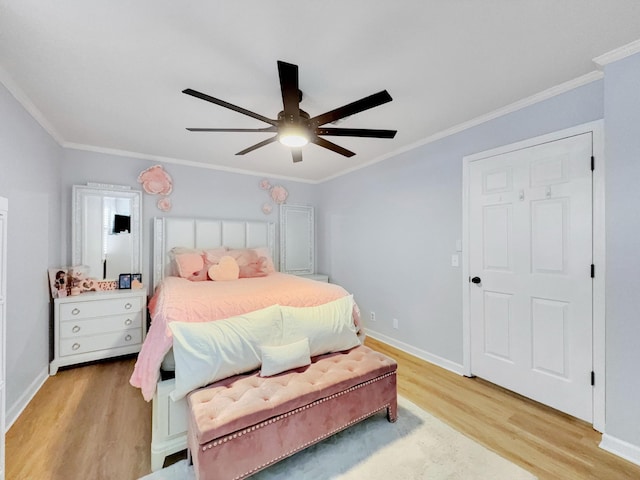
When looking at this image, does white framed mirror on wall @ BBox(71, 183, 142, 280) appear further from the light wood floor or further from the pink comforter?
Result: the light wood floor

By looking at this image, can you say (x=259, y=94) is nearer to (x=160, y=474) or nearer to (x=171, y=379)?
(x=171, y=379)

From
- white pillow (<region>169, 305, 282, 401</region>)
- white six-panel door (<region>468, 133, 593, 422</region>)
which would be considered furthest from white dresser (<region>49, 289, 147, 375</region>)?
white six-panel door (<region>468, 133, 593, 422</region>)

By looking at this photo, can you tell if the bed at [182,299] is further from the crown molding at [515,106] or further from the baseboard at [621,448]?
the crown molding at [515,106]

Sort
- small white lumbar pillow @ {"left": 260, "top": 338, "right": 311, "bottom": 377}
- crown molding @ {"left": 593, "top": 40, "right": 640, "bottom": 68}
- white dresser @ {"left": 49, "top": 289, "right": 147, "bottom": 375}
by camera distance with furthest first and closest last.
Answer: white dresser @ {"left": 49, "top": 289, "right": 147, "bottom": 375}
small white lumbar pillow @ {"left": 260, "top": 338, "right": 311, "bottom": 377}
crown molding @ {"left": 593, "top": 40, "right": 640, "bottom": 68}

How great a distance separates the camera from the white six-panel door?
6.52ft

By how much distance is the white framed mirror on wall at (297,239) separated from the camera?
462 cm

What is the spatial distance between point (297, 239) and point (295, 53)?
10.8ft

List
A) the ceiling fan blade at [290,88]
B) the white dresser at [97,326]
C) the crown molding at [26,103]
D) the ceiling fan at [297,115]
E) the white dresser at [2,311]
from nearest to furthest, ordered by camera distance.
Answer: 1. the white dresser at [2,311]
2. the ceiling fan blade at [290,88]
3. the ceiling fan at [297,115]
4. the crown molding at [26,103]
5. the white dresser at [97,326]

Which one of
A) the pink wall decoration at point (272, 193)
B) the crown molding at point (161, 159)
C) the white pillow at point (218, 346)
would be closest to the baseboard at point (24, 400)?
the white pillow at point (218, 346)

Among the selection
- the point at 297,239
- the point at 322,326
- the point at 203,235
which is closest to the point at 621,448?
the point at 322,326

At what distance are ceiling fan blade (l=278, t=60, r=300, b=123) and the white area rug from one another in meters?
2.11

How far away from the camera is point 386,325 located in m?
3.57

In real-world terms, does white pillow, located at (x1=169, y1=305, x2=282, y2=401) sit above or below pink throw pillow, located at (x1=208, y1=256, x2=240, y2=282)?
below

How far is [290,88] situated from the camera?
1.52m
